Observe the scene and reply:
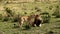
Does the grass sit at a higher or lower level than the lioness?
lower

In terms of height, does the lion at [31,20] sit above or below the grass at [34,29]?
above

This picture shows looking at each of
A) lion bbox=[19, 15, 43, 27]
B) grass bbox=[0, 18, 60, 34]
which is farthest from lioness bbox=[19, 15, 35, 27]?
grass bbox=[0, 18, 60, 34]

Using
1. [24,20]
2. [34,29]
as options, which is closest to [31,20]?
[24,20]

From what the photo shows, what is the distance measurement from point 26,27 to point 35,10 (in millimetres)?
5079

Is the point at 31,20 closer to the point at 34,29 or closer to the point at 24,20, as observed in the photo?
the point at 24,20

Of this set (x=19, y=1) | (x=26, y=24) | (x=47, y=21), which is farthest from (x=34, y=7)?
(x=26, y=24)

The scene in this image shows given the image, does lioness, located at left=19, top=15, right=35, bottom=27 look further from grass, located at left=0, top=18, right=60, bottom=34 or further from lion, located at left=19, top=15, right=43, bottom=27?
grass, located at left=0, top=18, right=60, bottom=34

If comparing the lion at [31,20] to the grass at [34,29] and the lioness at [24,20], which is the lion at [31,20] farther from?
the grass at [34,29]

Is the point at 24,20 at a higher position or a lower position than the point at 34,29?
higher

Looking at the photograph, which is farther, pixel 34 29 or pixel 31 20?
pixel 31 20

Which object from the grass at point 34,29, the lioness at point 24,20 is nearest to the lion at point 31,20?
the lioness at point 24,20

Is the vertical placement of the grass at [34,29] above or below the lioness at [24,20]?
below

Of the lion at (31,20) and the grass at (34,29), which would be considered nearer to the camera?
the grass at (34,29)

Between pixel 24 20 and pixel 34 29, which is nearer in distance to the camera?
pixel 34 29
